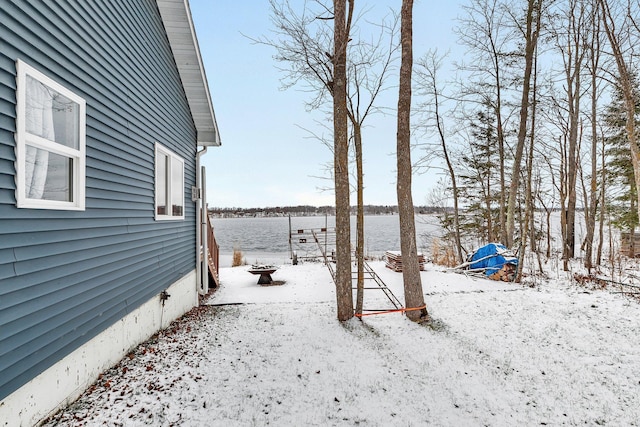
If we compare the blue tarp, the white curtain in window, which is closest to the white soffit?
the white curtain in window

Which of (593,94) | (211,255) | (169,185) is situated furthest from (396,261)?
(593,94)

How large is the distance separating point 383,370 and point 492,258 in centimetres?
741

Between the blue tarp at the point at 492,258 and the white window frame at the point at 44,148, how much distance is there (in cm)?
1004

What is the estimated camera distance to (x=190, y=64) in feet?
20.6

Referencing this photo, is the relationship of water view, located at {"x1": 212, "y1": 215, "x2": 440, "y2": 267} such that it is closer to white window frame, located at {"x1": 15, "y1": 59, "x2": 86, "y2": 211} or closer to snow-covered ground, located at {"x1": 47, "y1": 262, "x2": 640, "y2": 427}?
snow-covered ground, located at {"x1": 47, "y1": 262, "x2": 640, "y2": 427}

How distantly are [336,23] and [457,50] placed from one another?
8969mm

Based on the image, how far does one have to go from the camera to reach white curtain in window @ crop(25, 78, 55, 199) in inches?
97.7

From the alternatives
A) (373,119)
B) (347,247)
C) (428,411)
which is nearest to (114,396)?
(428,411)

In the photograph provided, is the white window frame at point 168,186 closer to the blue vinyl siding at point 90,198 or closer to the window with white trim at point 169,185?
the window with white trim at point 169,185

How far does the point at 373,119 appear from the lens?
627 cm

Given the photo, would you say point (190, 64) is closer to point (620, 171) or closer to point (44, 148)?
point (44, 148)

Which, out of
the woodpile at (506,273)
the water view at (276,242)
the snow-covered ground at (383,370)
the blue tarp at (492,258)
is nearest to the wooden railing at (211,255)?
the snow-covered ground at (383,370)

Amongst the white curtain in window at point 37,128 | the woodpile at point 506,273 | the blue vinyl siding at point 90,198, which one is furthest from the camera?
the woodpile at point 506,273

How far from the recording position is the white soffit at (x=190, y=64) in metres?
5.51
